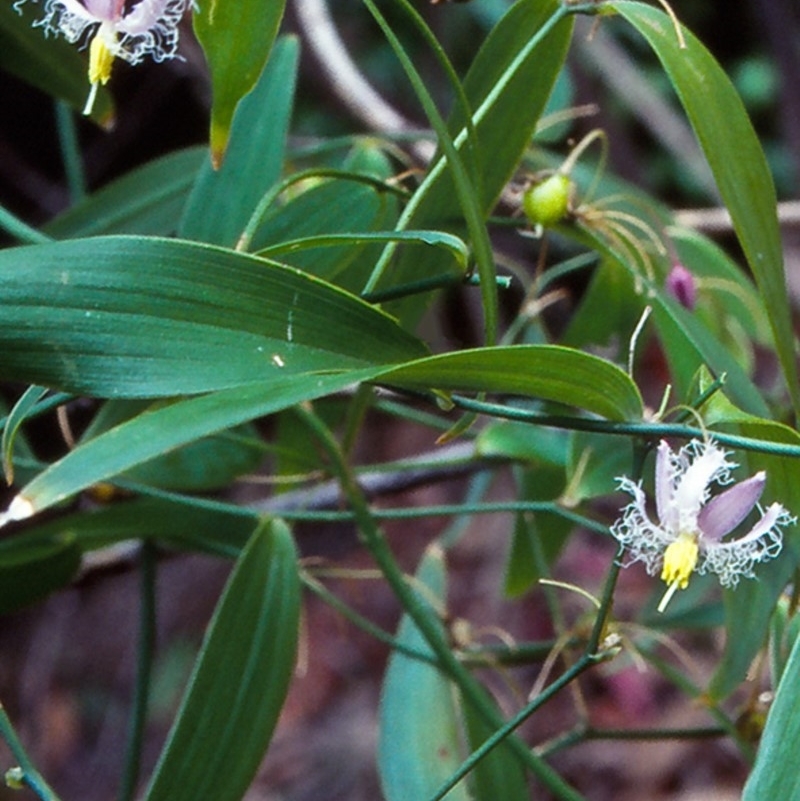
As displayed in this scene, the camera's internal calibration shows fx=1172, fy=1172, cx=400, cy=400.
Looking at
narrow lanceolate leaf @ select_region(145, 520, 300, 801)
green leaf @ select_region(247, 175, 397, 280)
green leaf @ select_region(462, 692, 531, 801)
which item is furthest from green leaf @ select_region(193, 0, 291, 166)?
green leaf @ select_region(462, 692, 531, 801)

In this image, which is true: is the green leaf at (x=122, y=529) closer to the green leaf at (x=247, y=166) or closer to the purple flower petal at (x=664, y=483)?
the green leaf at (x=247, y=166)

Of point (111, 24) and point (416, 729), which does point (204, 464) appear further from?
point (111, 24)

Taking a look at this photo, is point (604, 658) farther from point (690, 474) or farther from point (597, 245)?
point (597, 245)

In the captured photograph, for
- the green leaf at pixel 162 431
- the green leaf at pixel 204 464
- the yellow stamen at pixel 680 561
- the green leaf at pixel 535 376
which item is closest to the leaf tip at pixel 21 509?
the green leaf at pixel 162 431

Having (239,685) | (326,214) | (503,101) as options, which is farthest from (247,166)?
(239,685)

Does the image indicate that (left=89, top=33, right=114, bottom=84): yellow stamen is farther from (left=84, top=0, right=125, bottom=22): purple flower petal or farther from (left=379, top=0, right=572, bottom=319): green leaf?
(left=379, top=0, right=572, bottom=319): green leaf

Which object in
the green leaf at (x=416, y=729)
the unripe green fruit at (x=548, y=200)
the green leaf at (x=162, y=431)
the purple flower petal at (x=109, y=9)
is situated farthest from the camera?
the green leaf at (x=416, y=729)
